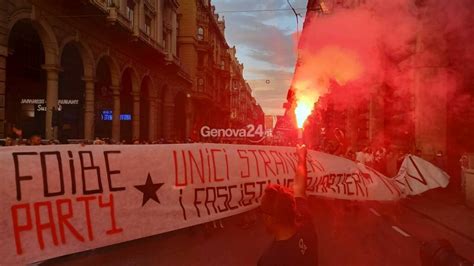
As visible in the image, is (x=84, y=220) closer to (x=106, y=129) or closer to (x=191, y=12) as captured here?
(x=106, y=129)

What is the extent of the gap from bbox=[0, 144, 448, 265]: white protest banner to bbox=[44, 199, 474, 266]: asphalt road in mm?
730

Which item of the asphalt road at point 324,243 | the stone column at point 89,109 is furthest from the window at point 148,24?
the asphalt road at point 324,243

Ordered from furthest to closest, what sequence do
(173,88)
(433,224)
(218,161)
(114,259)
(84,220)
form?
1. (173,88)
2. (433,224)
3. (218,161)
4. (114,259)
5. (84,220)

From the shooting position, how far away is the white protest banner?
15.1 feet

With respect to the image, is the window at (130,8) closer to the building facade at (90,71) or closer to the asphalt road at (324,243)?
the building facade at (90,71)

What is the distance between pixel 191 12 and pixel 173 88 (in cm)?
1593

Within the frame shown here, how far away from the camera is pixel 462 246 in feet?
27.6

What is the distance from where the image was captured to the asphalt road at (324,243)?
677cm

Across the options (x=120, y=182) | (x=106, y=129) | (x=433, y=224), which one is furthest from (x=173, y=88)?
(x=120, y=182)

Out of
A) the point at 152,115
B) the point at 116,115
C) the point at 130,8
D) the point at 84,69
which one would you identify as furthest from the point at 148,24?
the point at 84,69

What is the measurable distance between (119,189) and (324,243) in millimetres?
4017

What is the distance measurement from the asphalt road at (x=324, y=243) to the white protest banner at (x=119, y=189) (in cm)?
73

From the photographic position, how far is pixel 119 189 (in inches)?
219

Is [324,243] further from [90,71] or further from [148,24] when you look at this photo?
[148,24]
